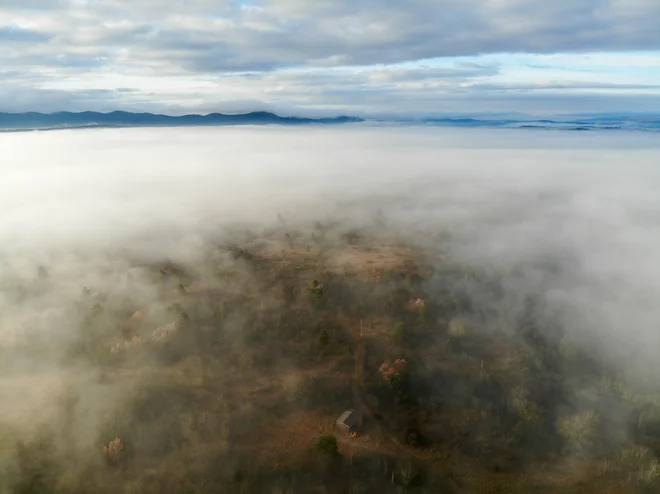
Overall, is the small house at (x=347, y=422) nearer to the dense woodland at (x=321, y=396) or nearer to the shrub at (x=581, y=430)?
the dense woodland at (x=321, y=396)

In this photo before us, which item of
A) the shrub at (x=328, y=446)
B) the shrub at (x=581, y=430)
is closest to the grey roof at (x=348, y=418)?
the shrub at (x=328, y=446)

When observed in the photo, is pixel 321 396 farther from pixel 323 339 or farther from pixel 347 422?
pixel 323 339

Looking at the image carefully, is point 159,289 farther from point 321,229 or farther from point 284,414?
point 321,229

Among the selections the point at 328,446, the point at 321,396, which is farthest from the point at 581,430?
the point at 321,396

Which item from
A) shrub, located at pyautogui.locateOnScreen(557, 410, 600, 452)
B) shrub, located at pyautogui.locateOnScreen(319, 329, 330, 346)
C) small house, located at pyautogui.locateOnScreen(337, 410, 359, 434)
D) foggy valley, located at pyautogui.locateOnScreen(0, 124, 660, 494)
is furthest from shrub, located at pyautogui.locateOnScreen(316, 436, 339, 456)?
shrub, located at pyautogui.locateOnScreen(557, 410, 600, 452)

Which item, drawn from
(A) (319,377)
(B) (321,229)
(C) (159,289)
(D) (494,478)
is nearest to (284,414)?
(A) (319,377)

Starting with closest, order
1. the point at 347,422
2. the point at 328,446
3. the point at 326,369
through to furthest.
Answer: the point at 328,446
the point at 347,422
the point at 326,369

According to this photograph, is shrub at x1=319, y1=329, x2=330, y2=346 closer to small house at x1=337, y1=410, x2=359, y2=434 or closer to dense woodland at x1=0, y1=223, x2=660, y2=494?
dense woodland at x1=0, y1=223, x2=660, y2=494
